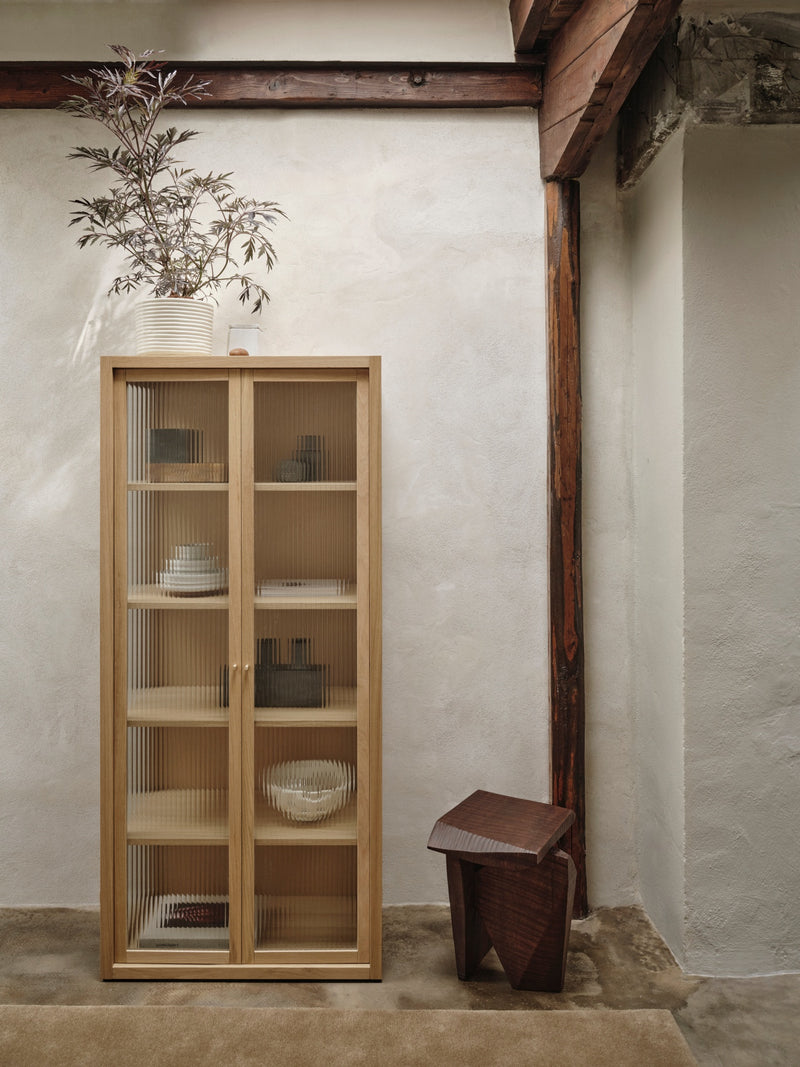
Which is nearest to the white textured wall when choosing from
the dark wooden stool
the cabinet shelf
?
the dark wooden stool

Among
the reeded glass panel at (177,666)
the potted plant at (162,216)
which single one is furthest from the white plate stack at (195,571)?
the potted plant at (162,216)

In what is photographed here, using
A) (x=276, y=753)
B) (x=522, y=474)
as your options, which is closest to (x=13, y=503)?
(x=276, y=753)

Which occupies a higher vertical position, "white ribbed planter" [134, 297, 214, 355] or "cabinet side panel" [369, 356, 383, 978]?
"white ribbed planter" [134, 297, 214, 355]

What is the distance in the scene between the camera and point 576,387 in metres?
2.73

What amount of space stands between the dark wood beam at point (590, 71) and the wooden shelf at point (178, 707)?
2052 mm

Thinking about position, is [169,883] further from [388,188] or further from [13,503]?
[388,188]

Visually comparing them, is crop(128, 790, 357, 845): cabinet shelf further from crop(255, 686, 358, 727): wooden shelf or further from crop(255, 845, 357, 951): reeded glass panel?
crop(255, 686, 358, 727): wooden shelf

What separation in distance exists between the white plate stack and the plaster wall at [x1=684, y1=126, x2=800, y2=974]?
1.43 m

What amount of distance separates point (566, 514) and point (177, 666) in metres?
1.38

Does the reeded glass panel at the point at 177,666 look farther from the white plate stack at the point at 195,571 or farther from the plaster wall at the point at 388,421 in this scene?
the plaster wall at the point at 388,421

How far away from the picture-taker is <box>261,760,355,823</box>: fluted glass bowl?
7.91 ft

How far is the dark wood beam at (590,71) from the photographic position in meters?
1.99

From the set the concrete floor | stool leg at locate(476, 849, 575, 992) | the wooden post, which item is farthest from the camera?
the wooden post

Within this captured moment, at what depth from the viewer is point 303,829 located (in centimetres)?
241
